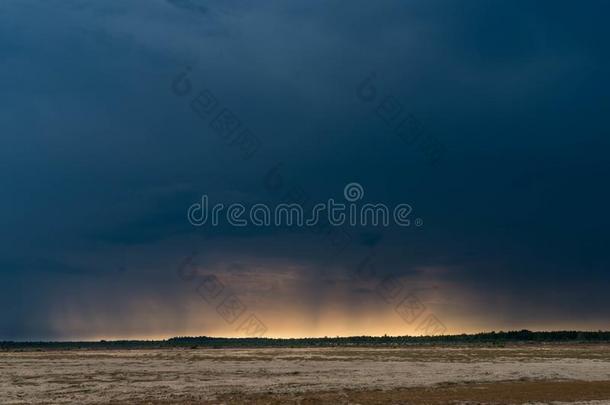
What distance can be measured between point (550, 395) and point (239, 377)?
2205 cm

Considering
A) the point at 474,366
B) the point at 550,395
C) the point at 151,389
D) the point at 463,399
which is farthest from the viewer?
the point at 474,366

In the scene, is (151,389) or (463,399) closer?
(463,399)

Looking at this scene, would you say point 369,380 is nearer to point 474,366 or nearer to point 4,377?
point 474,366

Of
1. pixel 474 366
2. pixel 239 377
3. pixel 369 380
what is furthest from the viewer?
pixel 474 366

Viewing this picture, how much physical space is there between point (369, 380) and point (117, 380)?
60.6 feet


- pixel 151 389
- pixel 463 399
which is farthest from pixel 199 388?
pixel 463 399

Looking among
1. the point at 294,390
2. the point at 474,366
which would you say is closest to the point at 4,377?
the point at 294,390

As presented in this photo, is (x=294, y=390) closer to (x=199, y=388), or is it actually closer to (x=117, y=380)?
(x=199, y=388)

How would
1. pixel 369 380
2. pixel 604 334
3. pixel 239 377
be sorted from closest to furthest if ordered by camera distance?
pixel 369 380
pixel 239 377
pixel 604 334

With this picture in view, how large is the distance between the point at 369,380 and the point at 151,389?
14951 mm

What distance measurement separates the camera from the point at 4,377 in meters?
46.8

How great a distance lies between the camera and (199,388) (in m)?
37.1

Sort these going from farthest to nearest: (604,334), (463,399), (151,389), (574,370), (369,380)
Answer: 1. (604,334)
2. (574,370)
3. (369,380)
4. (151,389)
5. (463,399)

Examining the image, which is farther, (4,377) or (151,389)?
(4,377)
